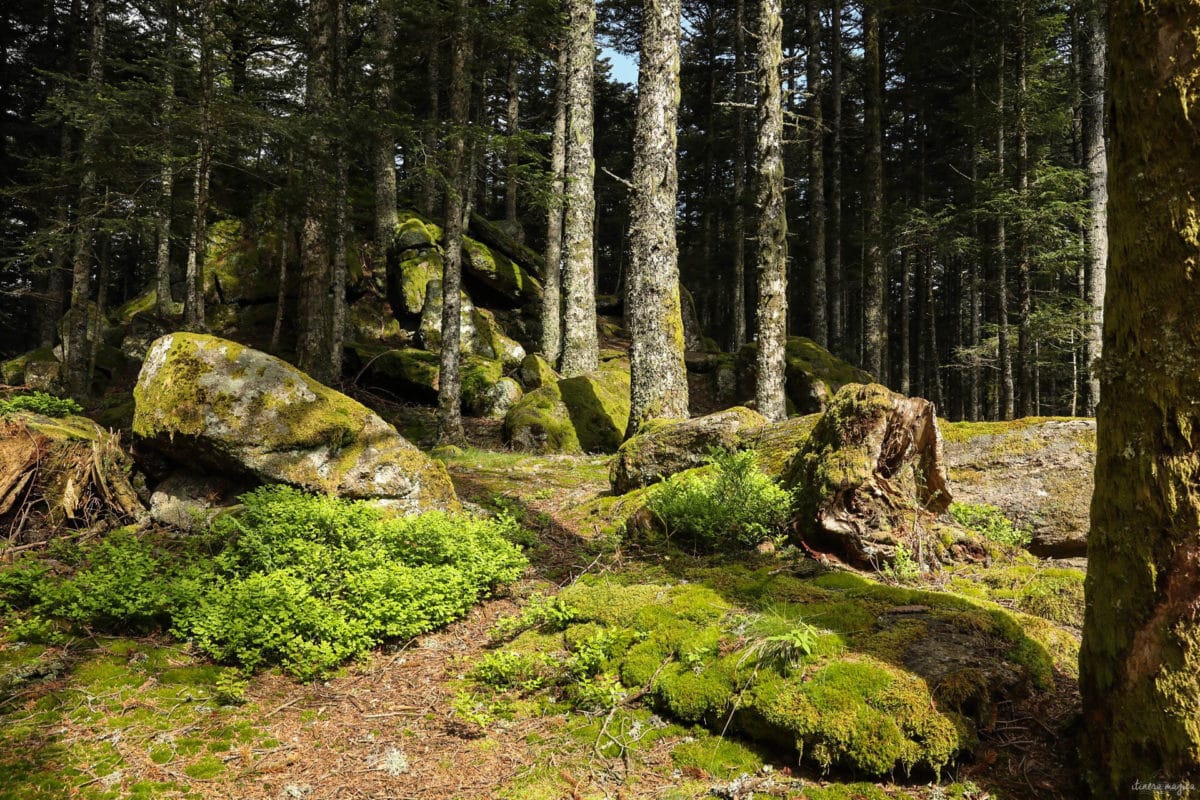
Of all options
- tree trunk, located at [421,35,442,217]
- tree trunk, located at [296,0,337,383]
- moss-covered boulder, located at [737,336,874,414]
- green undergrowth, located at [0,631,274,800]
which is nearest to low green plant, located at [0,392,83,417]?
green undergrowth, located at [0,631,274,800]

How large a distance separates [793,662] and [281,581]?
3.72 meters

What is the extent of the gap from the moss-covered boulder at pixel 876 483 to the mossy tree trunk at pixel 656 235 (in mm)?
4617

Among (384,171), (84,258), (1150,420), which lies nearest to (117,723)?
(1150,420)

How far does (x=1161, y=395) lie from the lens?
2.59 m

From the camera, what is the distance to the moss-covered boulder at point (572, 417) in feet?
40.5

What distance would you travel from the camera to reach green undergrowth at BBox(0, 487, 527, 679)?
4.61m

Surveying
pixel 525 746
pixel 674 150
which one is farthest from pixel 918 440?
pixel 674 150

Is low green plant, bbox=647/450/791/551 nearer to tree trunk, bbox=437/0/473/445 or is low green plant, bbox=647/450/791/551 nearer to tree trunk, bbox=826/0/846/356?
tree trunk, bbox=437/0/473/445

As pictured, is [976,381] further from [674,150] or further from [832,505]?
[832,505]

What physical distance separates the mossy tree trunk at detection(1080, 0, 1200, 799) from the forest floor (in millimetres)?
550

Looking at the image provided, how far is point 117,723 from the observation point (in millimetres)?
3799

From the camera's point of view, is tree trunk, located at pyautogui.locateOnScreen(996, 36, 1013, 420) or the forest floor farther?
tree trunk, located at pyautogui.locateOnScreen(996, 36, 1013, 420)

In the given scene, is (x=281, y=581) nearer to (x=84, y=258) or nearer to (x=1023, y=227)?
(x=84, y=258)

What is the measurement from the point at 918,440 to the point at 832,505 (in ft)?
3.26
